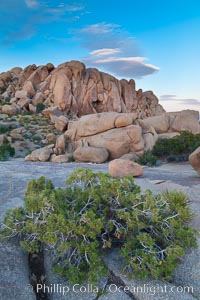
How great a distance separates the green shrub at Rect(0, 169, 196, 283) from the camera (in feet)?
14.8

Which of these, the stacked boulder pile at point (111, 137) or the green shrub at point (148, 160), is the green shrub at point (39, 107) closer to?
the stacked boulder pile at point (111, 137)

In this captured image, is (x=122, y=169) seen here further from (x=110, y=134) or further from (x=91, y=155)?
(x=110, y=134)

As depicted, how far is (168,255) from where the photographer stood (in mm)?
4543

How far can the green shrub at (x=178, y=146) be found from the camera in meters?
18.5

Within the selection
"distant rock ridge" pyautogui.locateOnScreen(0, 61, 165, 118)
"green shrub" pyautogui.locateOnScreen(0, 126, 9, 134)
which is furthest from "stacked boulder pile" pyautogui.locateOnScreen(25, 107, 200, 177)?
"distant rock ridge" pyautogui.locateOnScreen(0, 61, 165, 118)

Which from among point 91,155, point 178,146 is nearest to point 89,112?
point 178,146

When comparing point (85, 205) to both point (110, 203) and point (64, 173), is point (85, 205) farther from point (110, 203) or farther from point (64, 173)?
point (64, 173)

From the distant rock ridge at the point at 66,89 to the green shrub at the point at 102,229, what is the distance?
38.2 metres

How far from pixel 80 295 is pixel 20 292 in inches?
33.6

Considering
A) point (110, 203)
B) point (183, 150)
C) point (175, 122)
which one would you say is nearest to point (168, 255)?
point (110, 203)

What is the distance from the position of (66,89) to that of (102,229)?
44.7 meters

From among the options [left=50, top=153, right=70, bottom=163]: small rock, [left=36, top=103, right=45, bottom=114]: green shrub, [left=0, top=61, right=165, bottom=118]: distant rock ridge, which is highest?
[left=0, top=61, right=165, bottom=118]: distant rock ridge

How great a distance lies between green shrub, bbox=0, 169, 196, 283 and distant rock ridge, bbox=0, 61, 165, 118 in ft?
125

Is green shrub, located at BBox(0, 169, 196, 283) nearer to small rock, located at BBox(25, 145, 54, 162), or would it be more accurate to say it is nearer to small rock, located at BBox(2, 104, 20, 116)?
small rock, located at BBox(25, 145, 54, 162)
